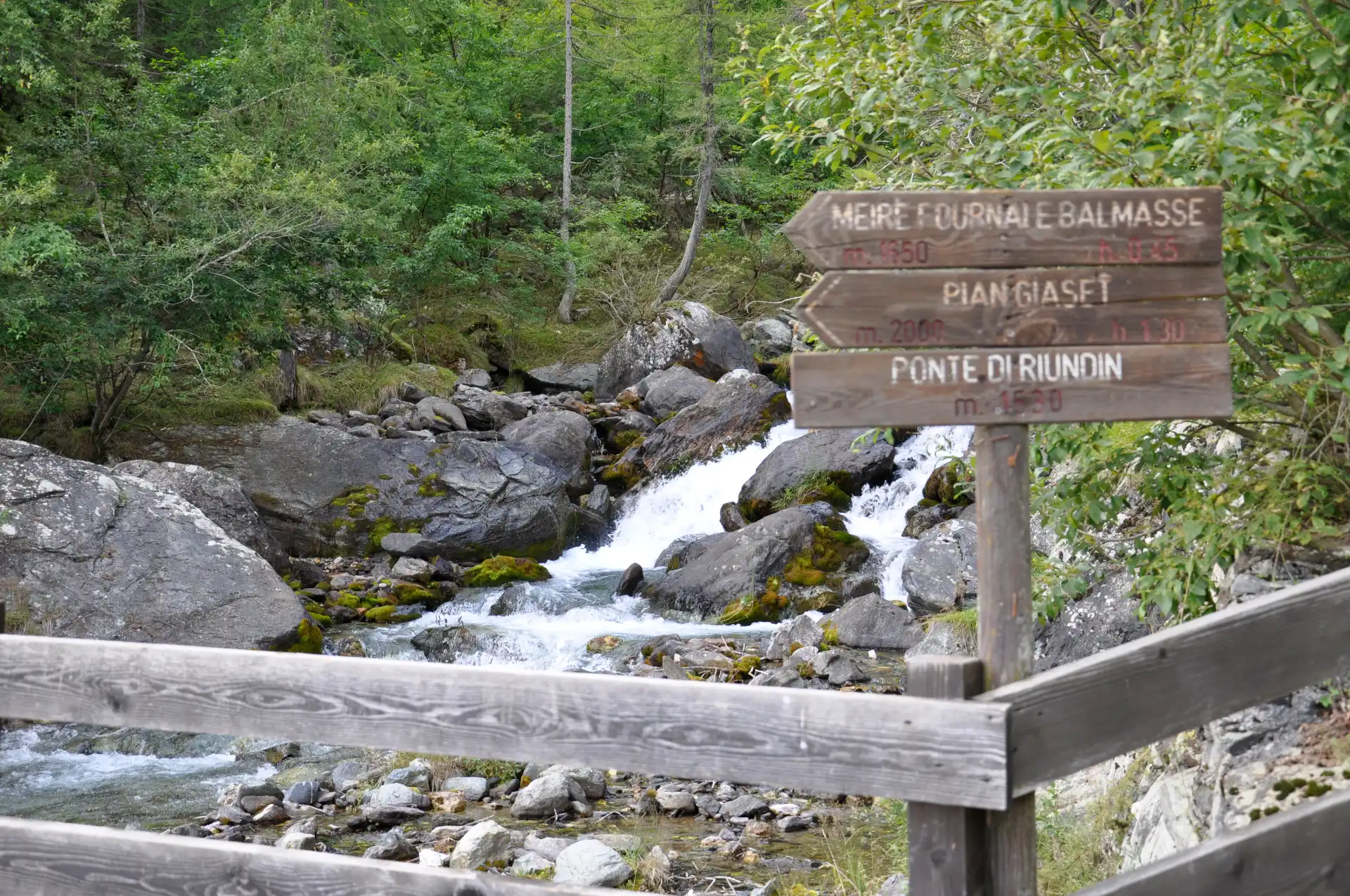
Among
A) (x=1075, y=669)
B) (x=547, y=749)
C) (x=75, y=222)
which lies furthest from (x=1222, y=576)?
(x=75, y=222)

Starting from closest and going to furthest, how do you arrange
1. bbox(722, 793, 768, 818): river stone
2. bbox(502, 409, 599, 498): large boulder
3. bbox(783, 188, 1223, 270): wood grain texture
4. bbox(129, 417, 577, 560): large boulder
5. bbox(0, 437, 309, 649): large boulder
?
1. bbox(783, 188, 1223, 270): wood grain texture
2. bbox(722, 793, 768, 818): river stone
3. bbox(0, 437, 309, 649): large boulder
4. bbox(129, 417, 577, 560): large boulder
5. bbox(502, 409, 599, 498): large boulder

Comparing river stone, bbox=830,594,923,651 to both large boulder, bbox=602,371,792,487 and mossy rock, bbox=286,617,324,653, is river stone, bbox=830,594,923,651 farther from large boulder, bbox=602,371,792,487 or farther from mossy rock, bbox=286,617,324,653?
large boulder, bbox=602,371,792,487

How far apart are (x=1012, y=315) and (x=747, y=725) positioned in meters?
1.18

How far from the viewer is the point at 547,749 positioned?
9.55ft

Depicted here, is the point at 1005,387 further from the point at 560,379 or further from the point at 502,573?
the point at 560,379

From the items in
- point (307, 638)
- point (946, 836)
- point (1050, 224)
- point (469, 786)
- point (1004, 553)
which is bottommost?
point (469, 786)

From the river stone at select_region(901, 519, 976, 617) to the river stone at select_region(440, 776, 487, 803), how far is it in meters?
5.06

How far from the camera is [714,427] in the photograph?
18.9m

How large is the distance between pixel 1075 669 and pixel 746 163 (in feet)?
92.6

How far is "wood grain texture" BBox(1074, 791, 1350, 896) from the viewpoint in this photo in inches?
110

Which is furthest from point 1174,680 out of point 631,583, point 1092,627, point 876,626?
point 631,583

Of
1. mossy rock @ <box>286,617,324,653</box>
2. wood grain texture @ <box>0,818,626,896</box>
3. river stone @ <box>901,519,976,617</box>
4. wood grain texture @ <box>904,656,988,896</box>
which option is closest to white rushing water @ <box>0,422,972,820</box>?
mossy rock @ <box>286,617,324,653</box>

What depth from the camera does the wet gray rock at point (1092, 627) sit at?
6934mm

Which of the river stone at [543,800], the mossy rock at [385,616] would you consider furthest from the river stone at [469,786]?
the mossy rock at [385,616]
